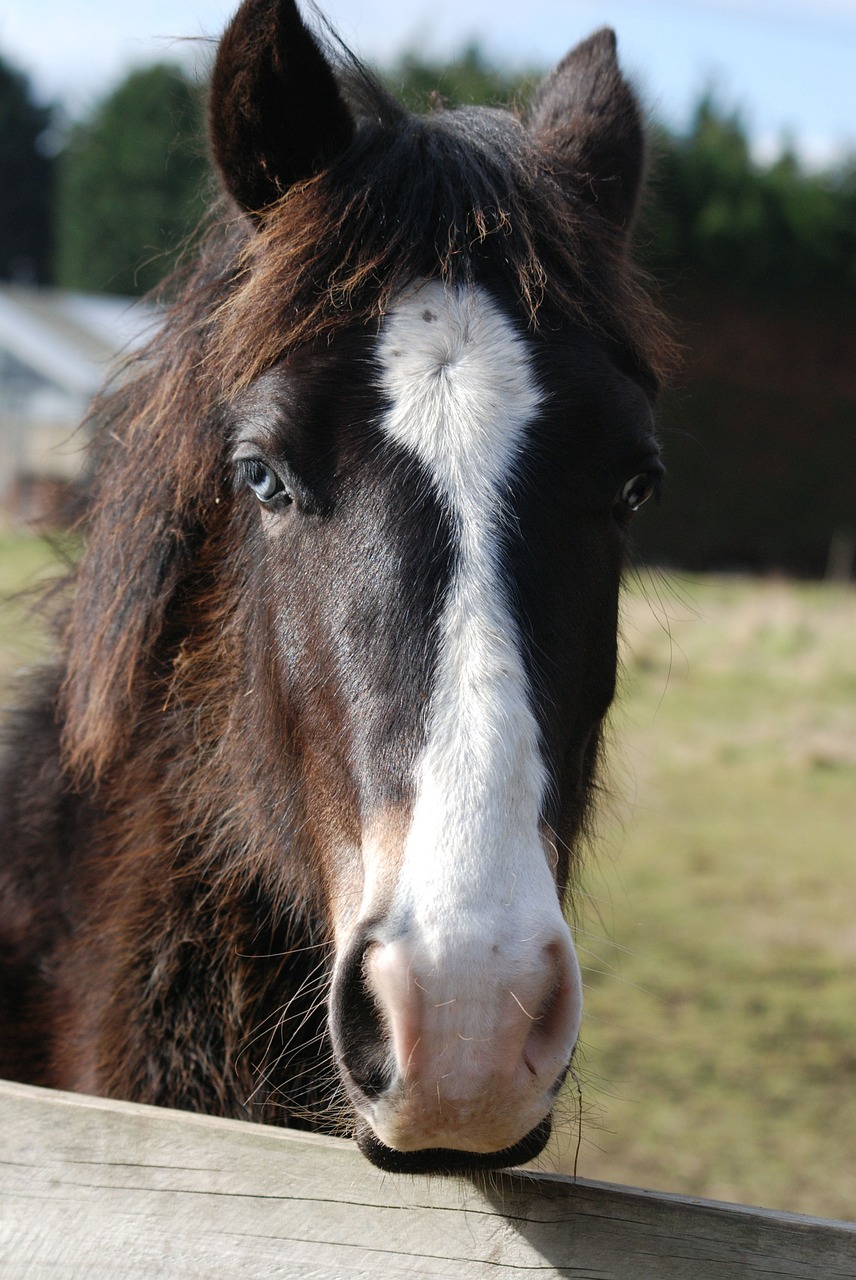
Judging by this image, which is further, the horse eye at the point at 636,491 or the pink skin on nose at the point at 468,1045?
the horse eye at the point at 636,491

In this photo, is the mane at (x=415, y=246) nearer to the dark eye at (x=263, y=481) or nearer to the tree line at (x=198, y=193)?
the dark eye at (x=263, y=481)

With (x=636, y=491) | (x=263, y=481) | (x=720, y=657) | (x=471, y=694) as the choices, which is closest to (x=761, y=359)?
(x=720, y=657)

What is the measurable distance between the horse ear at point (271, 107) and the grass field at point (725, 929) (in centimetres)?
131

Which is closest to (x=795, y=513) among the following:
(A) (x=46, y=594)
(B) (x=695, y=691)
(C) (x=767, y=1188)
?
(B) (x=695, y=691)

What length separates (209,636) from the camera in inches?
98.0

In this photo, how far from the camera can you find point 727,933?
7.17 metres

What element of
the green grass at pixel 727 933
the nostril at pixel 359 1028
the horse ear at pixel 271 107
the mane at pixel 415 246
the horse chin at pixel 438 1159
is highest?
the horse ear at pixel 271 107

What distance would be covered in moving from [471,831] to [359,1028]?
13.7 inches

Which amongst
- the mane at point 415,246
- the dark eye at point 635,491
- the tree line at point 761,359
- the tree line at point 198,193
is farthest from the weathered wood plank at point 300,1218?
the tree line at point 761,359

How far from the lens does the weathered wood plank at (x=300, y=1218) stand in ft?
4.91

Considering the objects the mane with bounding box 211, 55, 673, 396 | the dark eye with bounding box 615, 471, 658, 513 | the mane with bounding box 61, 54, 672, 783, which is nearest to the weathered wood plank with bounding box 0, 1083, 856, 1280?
the mane with bounding box 61, 54, 672, 783

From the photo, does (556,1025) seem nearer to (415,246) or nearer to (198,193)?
(415,246)

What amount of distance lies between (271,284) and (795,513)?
22.4 metres

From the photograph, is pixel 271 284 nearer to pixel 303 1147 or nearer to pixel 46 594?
pixel 46 594
